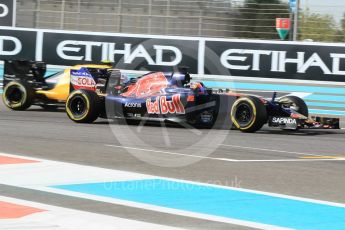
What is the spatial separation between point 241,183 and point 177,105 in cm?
593

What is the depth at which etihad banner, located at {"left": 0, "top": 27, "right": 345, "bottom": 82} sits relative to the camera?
1862cm

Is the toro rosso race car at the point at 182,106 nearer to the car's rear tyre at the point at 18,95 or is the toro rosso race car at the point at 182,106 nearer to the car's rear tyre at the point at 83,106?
the car's rear tyre at the point at 83,106

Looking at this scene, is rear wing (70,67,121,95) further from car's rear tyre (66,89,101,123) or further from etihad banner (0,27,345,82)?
etihad banner (0,27,345,82)

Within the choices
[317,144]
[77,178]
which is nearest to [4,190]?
[77,178]

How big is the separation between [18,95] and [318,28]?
8724 millimetres

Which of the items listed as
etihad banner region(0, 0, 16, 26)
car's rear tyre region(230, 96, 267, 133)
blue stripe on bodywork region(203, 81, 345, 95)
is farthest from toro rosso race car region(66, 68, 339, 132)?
etihad banner region(0, 0, 16, 26)

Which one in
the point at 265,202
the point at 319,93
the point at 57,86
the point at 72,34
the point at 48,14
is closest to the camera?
the point at 265,202

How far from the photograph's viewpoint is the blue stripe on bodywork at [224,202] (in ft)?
21.3

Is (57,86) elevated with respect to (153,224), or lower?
elevated

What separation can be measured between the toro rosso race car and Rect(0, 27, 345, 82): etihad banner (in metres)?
4.05

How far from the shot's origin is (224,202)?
7.22m

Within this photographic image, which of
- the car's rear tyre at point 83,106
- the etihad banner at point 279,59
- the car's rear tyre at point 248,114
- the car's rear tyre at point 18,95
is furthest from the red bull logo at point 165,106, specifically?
the etihad banner at point 279,59

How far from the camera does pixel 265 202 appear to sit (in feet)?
23.7

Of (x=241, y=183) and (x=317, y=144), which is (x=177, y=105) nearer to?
(x=317, y=144)
